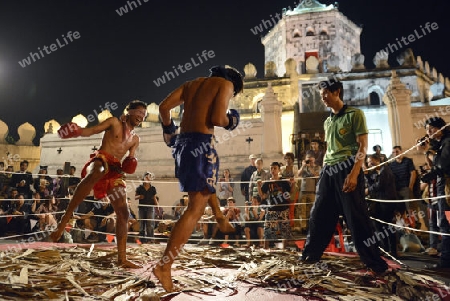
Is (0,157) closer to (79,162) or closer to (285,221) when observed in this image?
(79,162)

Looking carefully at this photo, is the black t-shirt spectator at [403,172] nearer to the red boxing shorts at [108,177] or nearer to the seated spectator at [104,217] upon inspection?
the red boxing shorts at [108,177]

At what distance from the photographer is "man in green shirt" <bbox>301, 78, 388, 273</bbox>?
11.3 ft

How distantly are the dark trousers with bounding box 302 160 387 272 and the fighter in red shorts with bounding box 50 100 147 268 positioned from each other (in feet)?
7.54

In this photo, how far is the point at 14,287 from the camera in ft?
8.54

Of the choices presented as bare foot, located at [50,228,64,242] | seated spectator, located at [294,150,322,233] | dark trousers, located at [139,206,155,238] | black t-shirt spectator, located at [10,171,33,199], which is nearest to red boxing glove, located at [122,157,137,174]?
bare foot, located at [50,228,64,242]

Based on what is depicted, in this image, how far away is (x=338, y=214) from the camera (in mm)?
3812

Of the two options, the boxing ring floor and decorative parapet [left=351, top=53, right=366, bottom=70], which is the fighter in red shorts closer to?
the boxing ring floor

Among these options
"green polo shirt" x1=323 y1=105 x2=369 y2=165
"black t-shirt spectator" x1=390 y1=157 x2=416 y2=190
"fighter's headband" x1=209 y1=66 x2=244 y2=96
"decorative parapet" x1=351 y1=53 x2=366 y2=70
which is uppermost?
"decorative parapet" x1=351 y1=53 x2=366 y2=70

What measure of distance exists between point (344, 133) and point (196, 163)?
202cm

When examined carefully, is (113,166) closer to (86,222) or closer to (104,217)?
(104,217)

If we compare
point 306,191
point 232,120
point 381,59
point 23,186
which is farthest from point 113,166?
point 381,59

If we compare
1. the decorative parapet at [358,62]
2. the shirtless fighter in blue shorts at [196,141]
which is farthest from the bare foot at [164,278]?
the decorative parapet at [358,62]

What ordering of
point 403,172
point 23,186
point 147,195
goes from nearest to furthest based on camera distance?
point 403,172
point 147,195
point 23,186

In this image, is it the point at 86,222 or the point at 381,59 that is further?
the point at 381,59
